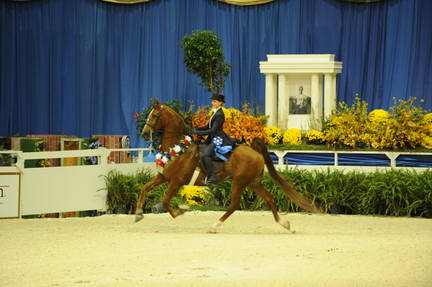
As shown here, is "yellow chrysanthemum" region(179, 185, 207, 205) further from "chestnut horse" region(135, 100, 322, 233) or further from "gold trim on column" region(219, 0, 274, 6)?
"gold trim on column" region(219, 0, 274, 6)

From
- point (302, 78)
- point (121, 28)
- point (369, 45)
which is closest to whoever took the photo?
point (302, 78)

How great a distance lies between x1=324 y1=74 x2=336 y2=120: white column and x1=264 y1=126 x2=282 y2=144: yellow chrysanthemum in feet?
3.75

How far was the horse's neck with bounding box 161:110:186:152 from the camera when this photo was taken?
8961mm

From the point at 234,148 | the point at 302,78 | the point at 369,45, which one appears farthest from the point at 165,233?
the point at 369,45

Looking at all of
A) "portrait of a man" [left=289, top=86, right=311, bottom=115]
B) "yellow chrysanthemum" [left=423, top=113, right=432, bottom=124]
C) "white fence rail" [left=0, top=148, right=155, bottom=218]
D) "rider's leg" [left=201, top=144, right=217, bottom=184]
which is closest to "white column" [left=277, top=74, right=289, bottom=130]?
"portrait of a man" [left=289, top=86, right=311, bottom=115]

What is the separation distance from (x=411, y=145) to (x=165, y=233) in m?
5.38

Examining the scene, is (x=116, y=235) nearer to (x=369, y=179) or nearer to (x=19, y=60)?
(x=369, y=179)

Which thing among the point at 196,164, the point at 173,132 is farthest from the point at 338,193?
the point at 173,132

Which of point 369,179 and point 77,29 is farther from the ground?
point 77,29

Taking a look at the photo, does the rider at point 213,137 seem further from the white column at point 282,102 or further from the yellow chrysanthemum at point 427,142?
the white column at point 282,102

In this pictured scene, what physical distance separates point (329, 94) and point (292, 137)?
4.31 feet

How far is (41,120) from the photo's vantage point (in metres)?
19.0

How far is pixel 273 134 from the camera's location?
44.5 feet

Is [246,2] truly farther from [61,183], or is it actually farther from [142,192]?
[142,192]
